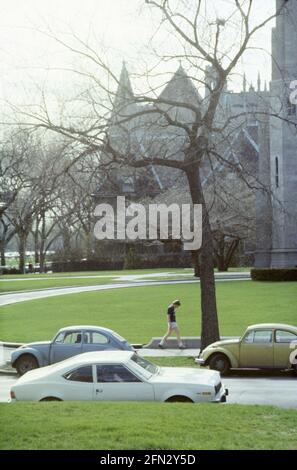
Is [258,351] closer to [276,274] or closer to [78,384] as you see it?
[78,384]

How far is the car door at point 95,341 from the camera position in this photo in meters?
19.0

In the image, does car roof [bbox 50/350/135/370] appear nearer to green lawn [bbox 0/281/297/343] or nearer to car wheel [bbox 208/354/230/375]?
car wheel [bbox 208/354/230/375]

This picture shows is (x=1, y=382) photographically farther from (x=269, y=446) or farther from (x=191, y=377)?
(x=269, y=446)

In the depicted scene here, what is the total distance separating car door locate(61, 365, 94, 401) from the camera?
41.5 feet

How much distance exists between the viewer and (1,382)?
1920cm

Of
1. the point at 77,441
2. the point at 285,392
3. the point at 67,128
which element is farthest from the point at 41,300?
the point at 77,441

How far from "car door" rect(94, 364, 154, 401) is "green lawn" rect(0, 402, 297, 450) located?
0.68 m

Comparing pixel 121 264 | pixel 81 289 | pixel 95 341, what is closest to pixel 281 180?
pixel 81 289

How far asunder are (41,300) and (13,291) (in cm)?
867

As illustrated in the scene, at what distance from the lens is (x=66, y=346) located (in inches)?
754

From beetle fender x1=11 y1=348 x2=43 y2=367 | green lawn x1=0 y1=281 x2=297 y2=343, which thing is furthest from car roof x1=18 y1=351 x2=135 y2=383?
green lawn x1=0 y1=281 x2=297 y2=343

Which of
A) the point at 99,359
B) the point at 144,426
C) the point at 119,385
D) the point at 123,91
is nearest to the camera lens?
the point at 144,426

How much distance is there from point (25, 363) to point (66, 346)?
3.90 feet

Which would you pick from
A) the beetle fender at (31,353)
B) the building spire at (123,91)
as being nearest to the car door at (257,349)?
the beetle fender at (31,353)
